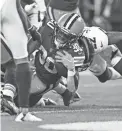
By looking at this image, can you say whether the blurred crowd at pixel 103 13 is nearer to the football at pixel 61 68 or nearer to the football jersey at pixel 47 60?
the football jersey at pixel 47 60

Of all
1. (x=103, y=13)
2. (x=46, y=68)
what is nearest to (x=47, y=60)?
(x=46, y=68)

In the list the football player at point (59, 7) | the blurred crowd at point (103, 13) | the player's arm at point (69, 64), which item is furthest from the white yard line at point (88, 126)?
the blurred crowd at point (103, 13)

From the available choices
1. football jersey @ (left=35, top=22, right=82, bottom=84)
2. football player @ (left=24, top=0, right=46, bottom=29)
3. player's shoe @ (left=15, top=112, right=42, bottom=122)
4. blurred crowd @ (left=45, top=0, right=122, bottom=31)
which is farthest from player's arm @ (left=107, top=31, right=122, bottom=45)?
blurred crowd @ (left=45, top=0, right=122, bottom=31)

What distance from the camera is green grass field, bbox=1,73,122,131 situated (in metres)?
3.52

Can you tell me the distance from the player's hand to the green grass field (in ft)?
0.85

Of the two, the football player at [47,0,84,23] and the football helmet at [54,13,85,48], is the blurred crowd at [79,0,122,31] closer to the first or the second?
the football player at [47,0,84,23]

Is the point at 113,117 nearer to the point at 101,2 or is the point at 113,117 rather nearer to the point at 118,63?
the point at 118,63

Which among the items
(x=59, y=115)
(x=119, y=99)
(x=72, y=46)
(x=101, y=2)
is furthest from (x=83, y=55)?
(x=101, y=2)

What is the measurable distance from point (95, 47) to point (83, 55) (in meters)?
0.11

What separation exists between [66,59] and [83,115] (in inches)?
14.4

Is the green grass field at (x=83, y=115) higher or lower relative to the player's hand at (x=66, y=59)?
lower

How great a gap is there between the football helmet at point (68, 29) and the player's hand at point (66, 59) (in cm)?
8

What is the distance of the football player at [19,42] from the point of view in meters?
3.74

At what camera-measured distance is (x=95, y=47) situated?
4375mm
